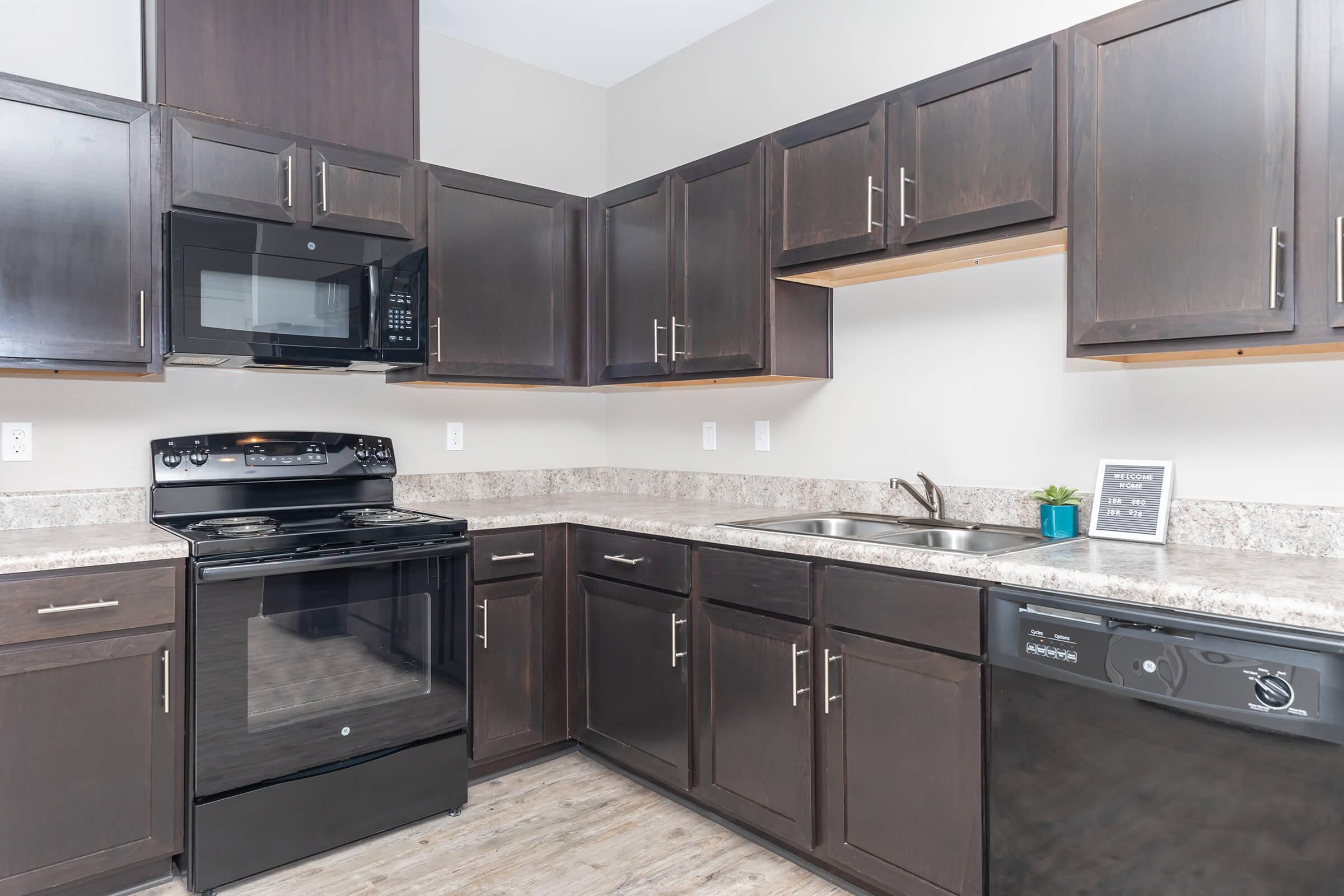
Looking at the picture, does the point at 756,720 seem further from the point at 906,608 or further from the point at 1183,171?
the point at 1183,171

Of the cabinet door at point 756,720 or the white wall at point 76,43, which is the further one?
the white wall at point 76,43

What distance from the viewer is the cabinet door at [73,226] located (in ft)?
6.84

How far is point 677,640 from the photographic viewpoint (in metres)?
2.50

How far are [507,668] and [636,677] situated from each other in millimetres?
465

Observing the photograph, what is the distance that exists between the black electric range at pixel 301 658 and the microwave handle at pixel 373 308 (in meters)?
0.51

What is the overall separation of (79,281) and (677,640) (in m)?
1.98

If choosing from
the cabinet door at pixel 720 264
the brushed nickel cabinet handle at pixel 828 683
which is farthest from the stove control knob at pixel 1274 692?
the cabinet door at pixel 720 264

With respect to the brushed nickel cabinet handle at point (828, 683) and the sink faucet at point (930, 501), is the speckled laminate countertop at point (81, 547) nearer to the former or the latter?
the brushed nickel cabinet handle at point (828, 683)

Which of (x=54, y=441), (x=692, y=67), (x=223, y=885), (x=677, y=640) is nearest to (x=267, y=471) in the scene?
(x=54, y=441)

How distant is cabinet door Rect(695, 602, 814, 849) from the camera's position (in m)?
2.14

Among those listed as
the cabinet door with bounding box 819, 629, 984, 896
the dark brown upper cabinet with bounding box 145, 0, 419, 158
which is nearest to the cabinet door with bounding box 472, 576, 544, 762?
the cabinet door with bounding box 819, 629, 984, 896

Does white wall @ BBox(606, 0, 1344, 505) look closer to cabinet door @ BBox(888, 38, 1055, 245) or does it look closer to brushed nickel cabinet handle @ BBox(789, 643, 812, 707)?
cabinet door @ BBox(888, 38, 1055, 245)

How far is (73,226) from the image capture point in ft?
7.13

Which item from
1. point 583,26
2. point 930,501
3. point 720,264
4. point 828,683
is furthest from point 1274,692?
point 583,26
